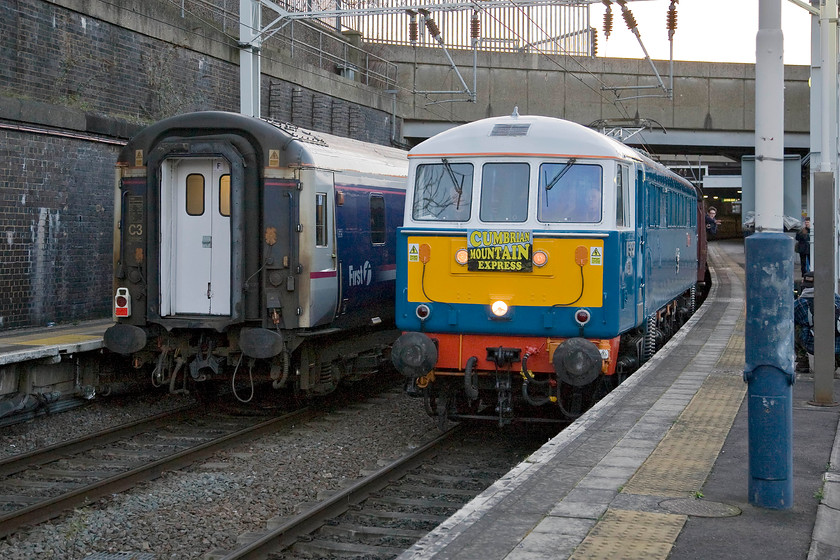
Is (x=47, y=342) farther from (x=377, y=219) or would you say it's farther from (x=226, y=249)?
(x=377, y=219)

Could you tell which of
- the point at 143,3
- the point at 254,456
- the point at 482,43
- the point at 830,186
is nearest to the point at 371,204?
the point at 254,456

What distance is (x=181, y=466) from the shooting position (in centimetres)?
961

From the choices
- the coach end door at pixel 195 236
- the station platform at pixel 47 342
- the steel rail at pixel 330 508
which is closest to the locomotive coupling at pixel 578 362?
the steel rail at pixel 330 508

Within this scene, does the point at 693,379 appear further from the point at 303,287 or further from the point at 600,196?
the point at 303,287

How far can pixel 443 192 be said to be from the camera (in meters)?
10.5

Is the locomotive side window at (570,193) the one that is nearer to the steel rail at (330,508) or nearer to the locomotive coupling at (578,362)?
the locomotive coupling at (578,362)

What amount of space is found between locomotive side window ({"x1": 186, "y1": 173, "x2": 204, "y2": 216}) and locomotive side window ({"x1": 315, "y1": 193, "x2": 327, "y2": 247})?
51.4 inches

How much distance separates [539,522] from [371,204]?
7965 millimetres

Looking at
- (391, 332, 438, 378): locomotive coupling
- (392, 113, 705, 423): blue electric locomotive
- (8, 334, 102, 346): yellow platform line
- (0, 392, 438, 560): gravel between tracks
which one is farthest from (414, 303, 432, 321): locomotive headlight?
(8, 334, 102, 346): yellow platform line

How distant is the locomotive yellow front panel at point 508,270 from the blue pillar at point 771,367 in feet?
11.8

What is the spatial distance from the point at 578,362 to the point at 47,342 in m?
6.79

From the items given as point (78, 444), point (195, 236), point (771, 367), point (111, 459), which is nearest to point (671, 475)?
point (771, 367)

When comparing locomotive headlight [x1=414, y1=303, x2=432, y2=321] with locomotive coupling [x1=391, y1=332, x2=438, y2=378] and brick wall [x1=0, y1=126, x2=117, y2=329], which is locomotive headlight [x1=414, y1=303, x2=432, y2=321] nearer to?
locomotive coupling [x1=391, y1=332, x2=438, y2=378]

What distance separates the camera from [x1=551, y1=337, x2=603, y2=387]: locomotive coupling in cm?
941
